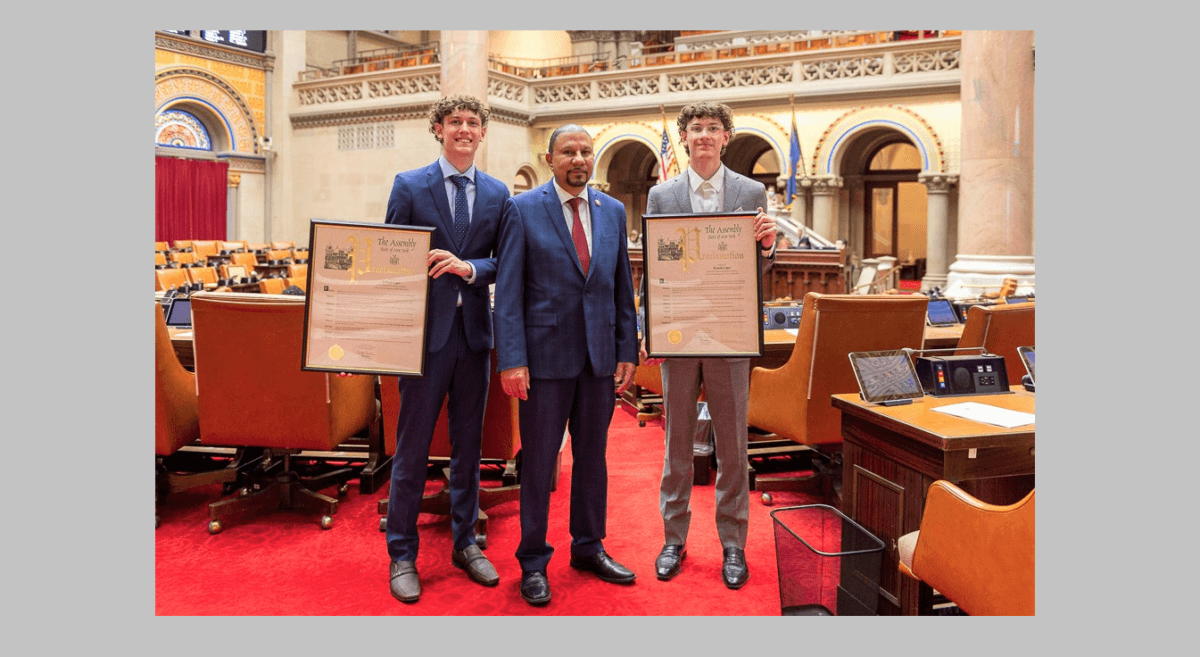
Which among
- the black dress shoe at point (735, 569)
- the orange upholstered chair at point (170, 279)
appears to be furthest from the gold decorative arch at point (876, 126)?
the black dress shoe at point (735, 569)

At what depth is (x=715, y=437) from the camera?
2.91m

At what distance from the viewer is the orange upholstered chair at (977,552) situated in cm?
174

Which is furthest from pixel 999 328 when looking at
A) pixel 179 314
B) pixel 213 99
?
pixel 213 99

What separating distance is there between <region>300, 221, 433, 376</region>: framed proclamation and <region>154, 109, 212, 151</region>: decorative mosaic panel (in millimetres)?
18174

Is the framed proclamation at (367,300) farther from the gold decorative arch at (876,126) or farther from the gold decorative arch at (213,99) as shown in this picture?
the gold decorative arch at (213,99)

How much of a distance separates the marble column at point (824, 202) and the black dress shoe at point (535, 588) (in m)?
13.8

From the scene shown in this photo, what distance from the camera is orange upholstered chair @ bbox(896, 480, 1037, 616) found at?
1.74m

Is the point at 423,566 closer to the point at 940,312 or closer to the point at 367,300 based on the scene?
the point at 367,300

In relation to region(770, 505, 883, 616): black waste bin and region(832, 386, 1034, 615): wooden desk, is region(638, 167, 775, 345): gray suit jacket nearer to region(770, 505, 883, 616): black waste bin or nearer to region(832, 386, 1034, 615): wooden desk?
region(832, 386, 1034, 615): wooden desk

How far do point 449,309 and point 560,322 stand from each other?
1.14ft

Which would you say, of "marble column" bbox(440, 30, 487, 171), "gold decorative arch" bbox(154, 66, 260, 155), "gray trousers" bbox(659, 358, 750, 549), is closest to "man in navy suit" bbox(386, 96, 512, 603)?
"gray trousers" bbox(659, 358, 750, 549)

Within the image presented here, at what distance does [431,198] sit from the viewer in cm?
270

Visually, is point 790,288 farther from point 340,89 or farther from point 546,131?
point 340,89

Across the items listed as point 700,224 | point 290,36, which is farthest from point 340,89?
point 700,224
